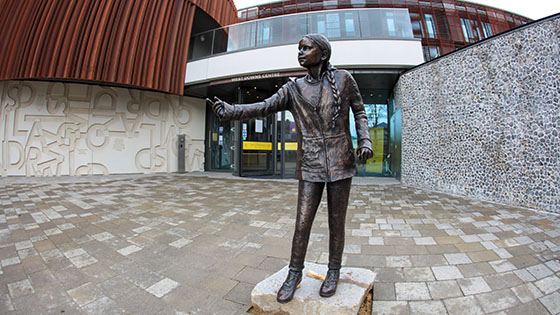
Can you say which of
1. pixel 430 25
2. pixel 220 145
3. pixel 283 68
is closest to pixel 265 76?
pixel 283 68

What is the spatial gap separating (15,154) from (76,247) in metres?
10.1

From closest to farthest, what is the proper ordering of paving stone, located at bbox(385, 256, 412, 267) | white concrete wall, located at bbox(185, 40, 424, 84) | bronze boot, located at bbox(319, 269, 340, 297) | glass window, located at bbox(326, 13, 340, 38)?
1. bronze boot, located at bbox(319, 269, 340, 297)
2. paving stone, located at bbox(385, 256, 412, 267)
3. white concrete wall, located at bbox(185, 40, 424, 84)
4. glass window, located at bbox(326, 13, 340, 38)

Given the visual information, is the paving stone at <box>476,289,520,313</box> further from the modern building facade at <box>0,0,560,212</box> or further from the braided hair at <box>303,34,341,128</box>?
the modern building facade at <box>0,0,560,212</box>

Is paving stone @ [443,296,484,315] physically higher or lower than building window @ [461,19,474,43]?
lower

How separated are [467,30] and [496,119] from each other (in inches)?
663

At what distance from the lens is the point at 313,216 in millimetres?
1882

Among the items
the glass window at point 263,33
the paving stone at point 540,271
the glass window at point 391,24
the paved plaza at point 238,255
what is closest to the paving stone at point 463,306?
the paved plaza at point 238,255

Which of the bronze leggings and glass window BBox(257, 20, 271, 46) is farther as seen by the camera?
glass window BBox(257, 20, 271, 46)

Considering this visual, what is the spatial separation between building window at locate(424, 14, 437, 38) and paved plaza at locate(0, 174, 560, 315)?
54.5 feet

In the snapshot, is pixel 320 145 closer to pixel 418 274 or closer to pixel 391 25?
pixel 418 274

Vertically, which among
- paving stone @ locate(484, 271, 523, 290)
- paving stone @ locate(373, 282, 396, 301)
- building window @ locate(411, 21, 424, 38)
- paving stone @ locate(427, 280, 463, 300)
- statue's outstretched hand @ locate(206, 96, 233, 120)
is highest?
building window @ locate(411, 21, 424, 38)

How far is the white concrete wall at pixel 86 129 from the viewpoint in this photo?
9344mm

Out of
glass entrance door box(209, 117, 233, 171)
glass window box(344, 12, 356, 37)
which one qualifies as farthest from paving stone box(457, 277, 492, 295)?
glass entrance door box(209, 117, 233, 171)

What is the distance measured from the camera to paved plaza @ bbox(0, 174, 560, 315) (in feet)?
6.45
